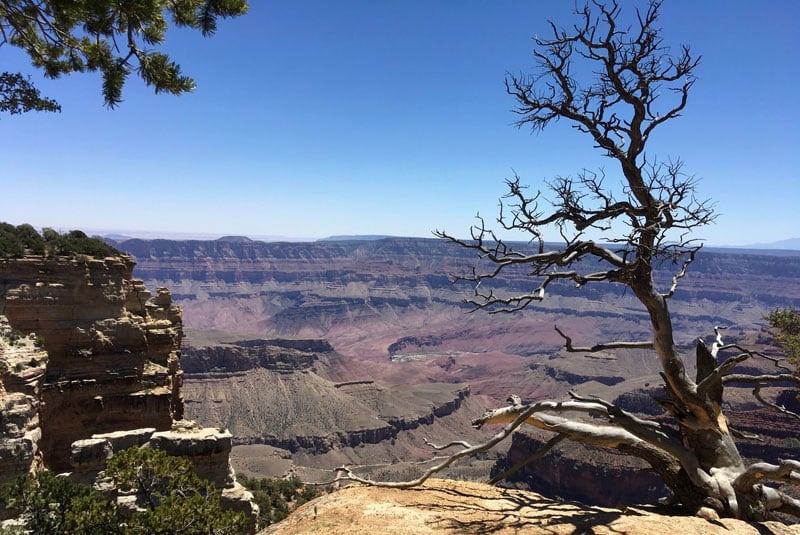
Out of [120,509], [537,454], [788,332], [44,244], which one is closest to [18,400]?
[120,509]

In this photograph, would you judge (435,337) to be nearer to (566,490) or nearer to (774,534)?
(566,490)

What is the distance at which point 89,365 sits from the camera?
1948 cm

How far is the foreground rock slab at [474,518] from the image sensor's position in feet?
24.0

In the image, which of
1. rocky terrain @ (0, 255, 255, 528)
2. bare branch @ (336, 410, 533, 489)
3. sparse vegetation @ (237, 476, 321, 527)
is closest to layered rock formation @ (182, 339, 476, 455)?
sparse vegetation @ (237, 476, 321, 527)

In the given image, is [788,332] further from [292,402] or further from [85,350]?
[292,402]

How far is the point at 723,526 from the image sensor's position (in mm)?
7465

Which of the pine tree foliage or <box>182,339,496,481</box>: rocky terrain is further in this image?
<box>182,339,496,481</box>: rocky terrain

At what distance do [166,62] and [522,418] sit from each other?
877 cm

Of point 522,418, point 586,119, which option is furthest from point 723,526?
point 586,119

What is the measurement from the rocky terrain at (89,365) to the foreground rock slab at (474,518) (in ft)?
26.9

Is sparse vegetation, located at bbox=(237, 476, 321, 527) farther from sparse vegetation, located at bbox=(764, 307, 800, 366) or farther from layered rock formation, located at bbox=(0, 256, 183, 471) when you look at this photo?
sparse vegetation, located at bbox=(764, 307, 800, 366)

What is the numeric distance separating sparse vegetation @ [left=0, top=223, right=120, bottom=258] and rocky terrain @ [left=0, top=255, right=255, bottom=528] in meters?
0.58

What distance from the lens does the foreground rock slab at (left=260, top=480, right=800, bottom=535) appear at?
7.32 metres

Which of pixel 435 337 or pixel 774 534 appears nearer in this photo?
pixel 774 534
